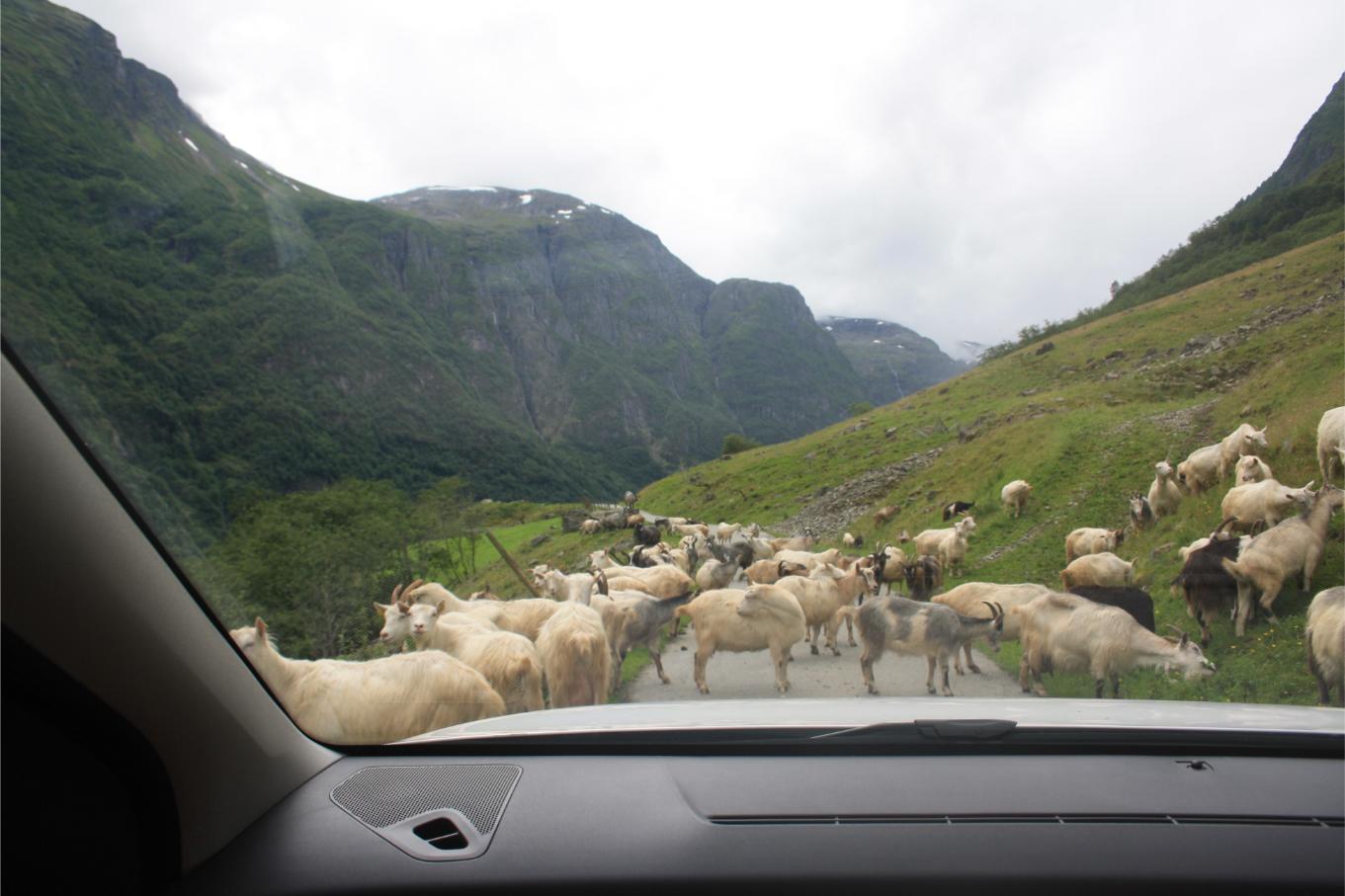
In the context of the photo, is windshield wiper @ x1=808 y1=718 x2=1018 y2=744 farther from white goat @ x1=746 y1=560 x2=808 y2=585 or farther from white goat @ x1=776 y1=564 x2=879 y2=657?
white goat @ x1=746 y1=560 x2=808 y2=585

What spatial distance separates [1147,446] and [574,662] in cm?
806

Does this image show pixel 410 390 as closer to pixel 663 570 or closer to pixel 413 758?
pixel 413 758

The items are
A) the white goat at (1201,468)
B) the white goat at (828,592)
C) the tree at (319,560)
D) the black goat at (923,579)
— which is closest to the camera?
the tree at (319,560)

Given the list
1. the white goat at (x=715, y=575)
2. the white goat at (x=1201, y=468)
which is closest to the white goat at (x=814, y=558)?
the white goat at (x=715, y=575)

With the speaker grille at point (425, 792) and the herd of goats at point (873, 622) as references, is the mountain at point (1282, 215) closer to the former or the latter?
the herd of goats at point (873, 622)

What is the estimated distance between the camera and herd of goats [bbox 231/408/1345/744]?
4477 mm

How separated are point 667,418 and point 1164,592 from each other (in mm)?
9728

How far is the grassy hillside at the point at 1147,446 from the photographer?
6105 millimetres

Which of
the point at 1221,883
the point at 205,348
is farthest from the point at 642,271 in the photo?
the point at 1221,883

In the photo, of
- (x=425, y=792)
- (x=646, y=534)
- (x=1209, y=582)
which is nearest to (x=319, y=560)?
(x=425, y=792)

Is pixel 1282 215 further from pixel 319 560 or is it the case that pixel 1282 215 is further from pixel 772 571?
pixel 319 560

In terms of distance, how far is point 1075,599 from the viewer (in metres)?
6.61

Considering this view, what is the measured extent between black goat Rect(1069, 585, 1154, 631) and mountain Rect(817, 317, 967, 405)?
13903 mm

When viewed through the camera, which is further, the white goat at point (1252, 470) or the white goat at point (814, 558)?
the white goat at point (814, 558)
